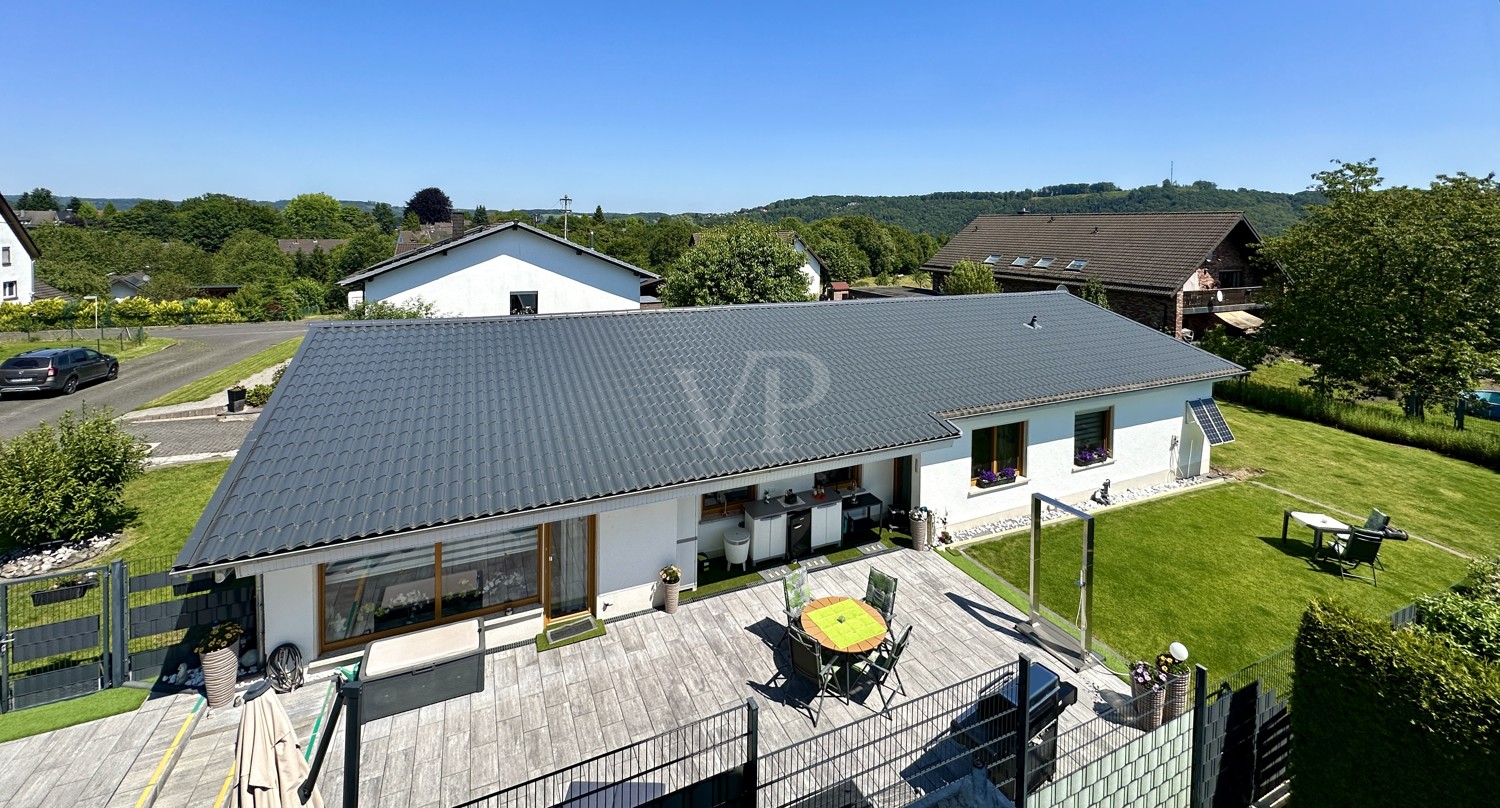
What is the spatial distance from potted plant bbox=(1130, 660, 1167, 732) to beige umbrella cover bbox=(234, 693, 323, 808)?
920 cm

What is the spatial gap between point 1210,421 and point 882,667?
1440 cm

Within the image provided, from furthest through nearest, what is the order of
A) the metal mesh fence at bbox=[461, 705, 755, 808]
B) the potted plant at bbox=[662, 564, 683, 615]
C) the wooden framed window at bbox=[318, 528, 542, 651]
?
the potted plant at bbox=[662, 564, 683, 615], the wooden framed window at bbox=[318, 528, 542, 651], the metal mesh fence at bbox=[461, 705, 755, 808]

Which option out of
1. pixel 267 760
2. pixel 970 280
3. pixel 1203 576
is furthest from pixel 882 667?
pixel 970 280

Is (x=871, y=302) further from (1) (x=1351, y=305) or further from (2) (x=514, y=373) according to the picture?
(1) (x=1351, y=305)

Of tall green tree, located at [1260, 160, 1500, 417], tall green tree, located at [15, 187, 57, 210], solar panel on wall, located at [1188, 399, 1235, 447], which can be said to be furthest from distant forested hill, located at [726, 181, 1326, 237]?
tall green tree, located at [15, 187, 57, 210]

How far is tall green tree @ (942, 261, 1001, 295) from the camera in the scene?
39562 millimetres

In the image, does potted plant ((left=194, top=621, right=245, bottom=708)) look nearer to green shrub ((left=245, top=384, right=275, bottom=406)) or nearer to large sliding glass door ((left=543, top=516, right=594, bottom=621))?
large sliding glass door ((left=543, top=516, right=594, bottom=621))

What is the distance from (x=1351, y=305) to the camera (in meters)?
27.0

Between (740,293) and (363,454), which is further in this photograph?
(740,293)

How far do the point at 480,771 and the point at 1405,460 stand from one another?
2802cm

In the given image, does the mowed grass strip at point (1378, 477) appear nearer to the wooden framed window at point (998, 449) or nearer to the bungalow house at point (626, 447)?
the bungalow house at point (626, 447)

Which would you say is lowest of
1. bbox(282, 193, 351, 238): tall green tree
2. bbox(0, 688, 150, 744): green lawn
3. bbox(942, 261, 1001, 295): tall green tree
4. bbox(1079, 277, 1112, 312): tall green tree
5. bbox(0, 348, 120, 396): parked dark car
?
bbox(0, 688, 150, 744): green lawn

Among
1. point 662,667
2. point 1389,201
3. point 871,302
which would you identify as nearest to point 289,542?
point 662,667

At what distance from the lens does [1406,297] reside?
25.8 m
